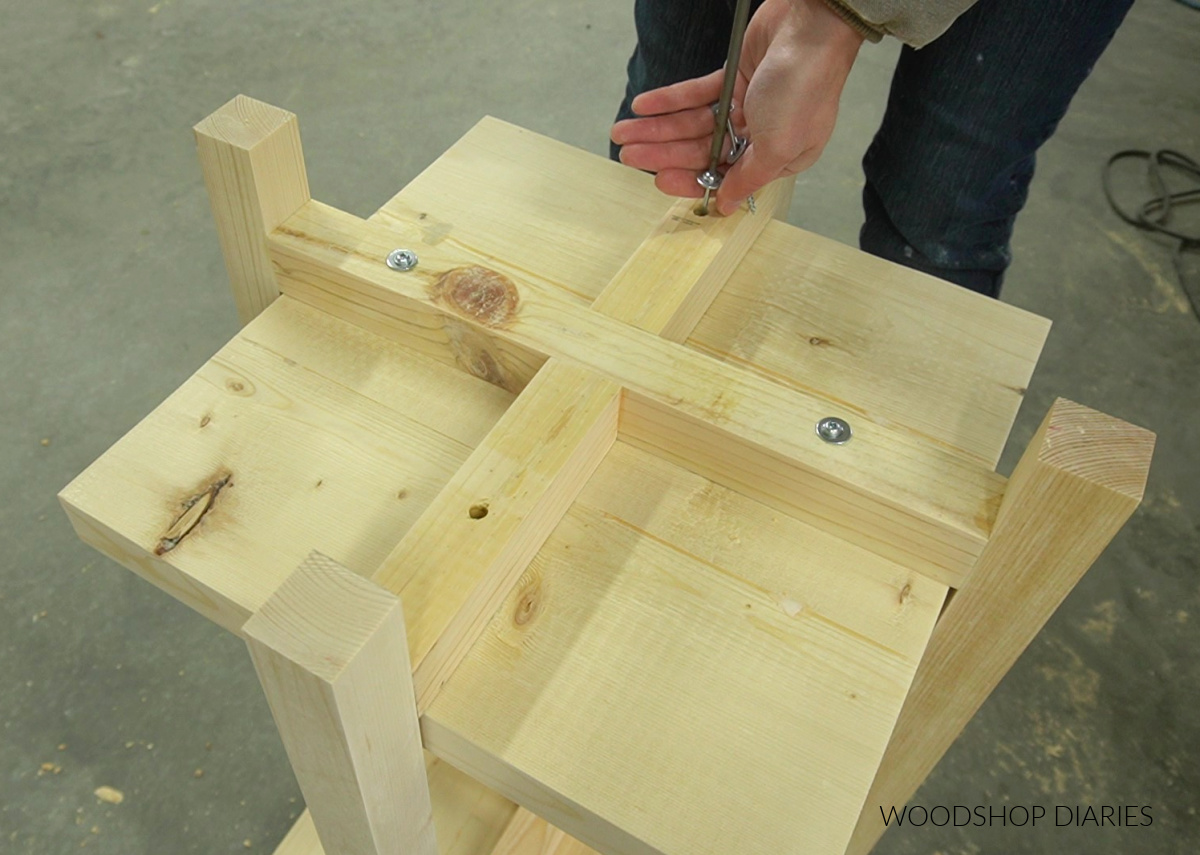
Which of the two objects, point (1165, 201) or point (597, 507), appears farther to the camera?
point (1165, 201)

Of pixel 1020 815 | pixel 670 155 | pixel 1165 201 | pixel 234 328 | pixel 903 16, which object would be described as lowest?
pixel 1020 815

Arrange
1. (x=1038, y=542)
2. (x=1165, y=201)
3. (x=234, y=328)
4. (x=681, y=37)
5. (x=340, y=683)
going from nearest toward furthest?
(x=340, y=683) → (x=1038, y=542) → (x=681, y=37) → (x=234, y=328) → (x=1165, y=201)

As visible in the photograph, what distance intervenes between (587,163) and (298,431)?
0.45 m

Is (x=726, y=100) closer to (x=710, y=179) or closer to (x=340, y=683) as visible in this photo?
(x=710, y=179)

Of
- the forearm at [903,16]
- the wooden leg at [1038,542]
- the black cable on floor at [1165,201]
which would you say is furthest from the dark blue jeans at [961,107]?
the black cable on floor at [1165,201]

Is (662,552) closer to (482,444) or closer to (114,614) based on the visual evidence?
(482,444)

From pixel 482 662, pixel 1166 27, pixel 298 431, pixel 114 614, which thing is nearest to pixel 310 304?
pixel 298 431

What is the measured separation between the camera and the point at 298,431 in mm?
788

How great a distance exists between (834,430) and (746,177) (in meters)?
0.30

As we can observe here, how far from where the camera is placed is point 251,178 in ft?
2.63

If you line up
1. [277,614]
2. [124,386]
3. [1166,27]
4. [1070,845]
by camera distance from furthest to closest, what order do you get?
[1166,27] → [124,386] → [1070,845] → [277,614]

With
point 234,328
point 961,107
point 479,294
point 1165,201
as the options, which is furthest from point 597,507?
point 1165,201

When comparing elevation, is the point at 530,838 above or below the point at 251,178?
below

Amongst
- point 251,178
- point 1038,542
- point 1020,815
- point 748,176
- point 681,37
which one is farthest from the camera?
point 1020,815
